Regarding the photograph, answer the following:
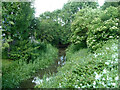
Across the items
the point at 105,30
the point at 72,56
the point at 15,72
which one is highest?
the point at 105,30

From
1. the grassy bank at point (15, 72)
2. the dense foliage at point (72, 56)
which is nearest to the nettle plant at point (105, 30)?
the dense foliage at point (72, 56)

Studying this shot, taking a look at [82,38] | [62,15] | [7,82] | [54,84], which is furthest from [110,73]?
[62,15]

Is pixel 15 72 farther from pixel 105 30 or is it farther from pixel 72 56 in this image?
pixel 105 30

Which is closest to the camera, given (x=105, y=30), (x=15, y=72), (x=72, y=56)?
(x=15, y=72)

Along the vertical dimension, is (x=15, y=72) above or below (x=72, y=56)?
below

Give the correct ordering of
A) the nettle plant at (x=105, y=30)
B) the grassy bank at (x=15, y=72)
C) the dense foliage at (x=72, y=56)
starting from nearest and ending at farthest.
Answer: the dense foliage at (x=72, y=56), the grassy bank at (x=15, y=72), the nettle plant at (x=105, y=30)

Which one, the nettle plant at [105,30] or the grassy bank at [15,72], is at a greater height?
the nettle plant at [105,30]

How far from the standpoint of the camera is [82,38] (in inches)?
382

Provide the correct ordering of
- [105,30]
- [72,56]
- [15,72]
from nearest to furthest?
[15,72] < [105,30] < [72,56]

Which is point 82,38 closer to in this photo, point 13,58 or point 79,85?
point 13,58

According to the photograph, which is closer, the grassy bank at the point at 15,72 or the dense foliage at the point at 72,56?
the dense foliage at the point at 72,56

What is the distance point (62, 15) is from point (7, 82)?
13.1 m

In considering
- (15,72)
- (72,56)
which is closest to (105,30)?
(72,56)

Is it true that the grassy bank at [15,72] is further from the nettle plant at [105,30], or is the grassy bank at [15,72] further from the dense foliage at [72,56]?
the nettle plant at [105,30]
